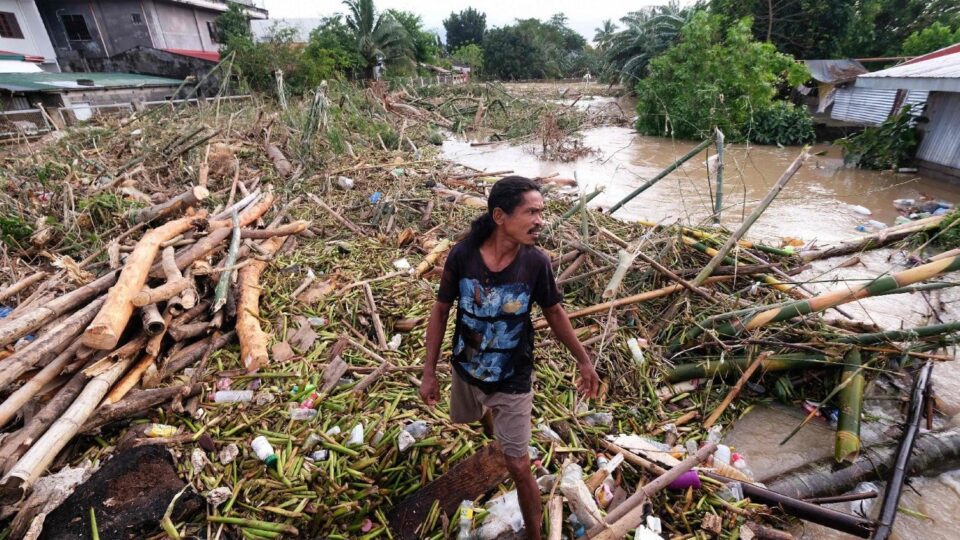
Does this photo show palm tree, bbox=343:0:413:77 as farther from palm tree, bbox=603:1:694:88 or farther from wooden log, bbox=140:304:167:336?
wooden log, bbox=140:304:167:336

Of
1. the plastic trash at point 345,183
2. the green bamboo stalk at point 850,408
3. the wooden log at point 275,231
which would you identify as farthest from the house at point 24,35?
the green bamboo stalk at point 850,408

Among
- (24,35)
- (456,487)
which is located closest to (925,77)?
(456,487)

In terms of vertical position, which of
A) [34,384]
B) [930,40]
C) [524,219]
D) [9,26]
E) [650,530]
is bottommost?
[650,530]

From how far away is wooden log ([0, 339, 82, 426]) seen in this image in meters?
2.41

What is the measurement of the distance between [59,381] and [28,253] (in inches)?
117

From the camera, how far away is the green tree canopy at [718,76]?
1302cm

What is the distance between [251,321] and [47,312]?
1.22 meters

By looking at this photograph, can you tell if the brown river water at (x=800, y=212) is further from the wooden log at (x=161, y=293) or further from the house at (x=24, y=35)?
the house at (x=24, y=35)

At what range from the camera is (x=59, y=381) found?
9.02 ft

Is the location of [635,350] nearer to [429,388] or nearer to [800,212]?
[429,388]

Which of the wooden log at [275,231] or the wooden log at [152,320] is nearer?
the wooden log at [152,320]

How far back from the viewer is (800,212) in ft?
25.6

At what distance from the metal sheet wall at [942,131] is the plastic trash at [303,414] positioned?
12.5 metres

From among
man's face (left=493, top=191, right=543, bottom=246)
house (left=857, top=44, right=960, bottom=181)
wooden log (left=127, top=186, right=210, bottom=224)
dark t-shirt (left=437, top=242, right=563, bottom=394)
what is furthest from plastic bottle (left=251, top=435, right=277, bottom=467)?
house (left=857, top=44, right=960, bottom=181)
